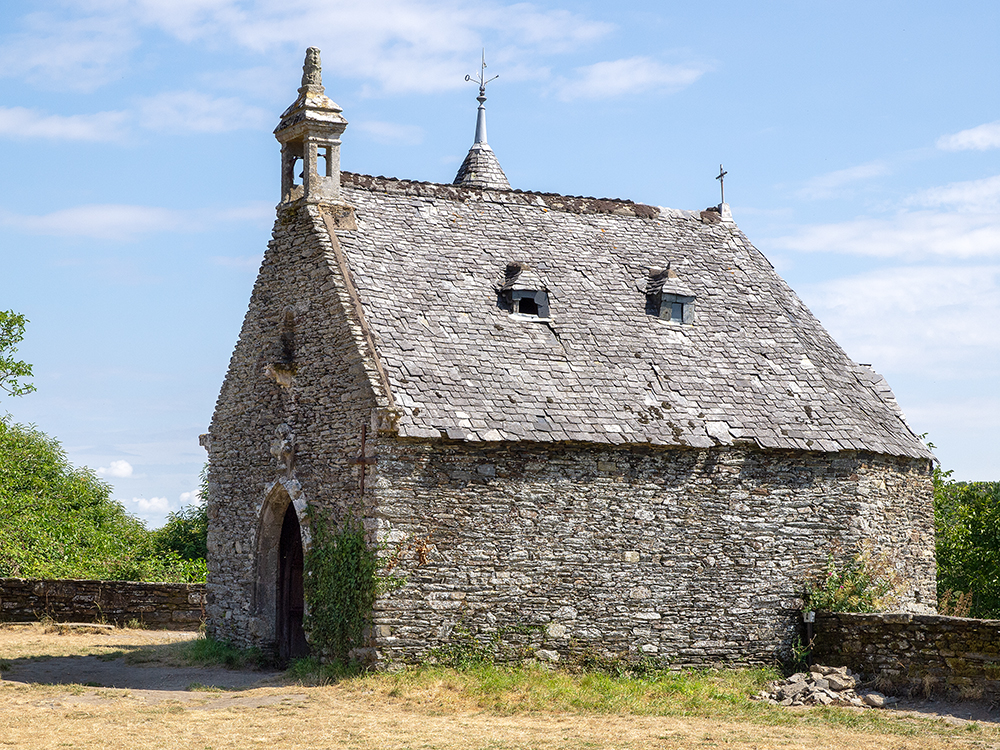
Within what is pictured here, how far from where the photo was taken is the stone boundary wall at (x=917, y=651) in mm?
13508

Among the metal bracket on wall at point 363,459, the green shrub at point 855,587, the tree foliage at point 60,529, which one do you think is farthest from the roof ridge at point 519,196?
the tree foliage at point 60,529

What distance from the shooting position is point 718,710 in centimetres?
1317

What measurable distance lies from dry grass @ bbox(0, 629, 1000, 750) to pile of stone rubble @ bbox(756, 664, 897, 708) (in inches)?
20.3

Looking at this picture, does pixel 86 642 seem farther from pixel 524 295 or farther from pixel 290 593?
pixel 524 295

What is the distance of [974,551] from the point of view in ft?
84.4

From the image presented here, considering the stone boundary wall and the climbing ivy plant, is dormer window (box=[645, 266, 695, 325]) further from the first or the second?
the climbing ivy plant

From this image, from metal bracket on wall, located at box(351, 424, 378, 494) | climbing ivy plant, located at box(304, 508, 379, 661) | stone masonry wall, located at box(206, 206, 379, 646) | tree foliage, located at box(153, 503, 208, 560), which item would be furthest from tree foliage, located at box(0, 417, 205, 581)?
metal bracket on wall, located at box(351, 424, 378, 494)

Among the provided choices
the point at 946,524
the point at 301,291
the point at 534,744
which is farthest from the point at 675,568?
the point at 946,524

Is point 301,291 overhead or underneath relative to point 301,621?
overhead

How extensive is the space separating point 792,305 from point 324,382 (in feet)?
27.3

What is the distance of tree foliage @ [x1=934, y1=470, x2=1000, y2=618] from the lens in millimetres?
25047

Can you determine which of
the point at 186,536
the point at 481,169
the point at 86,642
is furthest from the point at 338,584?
the point at 186,536

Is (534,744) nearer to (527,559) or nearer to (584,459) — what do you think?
(527,559)

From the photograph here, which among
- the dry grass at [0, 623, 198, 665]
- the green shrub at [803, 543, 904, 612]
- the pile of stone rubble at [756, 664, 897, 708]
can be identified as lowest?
the dry grass at [0, 623, 198, 665]
